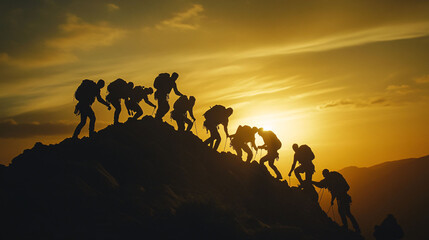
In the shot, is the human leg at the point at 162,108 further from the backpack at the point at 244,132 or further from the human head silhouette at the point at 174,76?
the backpack at the point at 244,132

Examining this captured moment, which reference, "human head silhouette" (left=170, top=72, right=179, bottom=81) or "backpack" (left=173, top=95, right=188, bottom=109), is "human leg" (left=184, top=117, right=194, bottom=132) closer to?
"backpack" (left=173, top=95, right=188, bottom=109)

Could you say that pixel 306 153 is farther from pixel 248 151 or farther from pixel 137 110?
pixel 137 110

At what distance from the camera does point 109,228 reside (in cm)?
1139

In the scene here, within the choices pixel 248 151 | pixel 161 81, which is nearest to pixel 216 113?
pixel 248 151

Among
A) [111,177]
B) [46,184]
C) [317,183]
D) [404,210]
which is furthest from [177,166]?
[404,210]

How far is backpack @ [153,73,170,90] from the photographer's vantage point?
19188 mm

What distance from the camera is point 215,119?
1998 cm

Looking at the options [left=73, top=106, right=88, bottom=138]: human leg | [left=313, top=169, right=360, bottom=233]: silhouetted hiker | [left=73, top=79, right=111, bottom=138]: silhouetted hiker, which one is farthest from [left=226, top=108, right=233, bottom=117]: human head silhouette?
[left=73, top=106, right=88, bottom=138]: human leg

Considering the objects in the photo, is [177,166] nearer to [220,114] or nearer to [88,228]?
[220,114]

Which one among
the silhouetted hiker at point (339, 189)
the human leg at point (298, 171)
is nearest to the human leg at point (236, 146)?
the human leg at point (298, 171)

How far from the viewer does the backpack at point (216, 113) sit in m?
20.0

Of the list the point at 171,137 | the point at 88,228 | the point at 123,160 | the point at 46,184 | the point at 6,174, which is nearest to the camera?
the point at 88,228

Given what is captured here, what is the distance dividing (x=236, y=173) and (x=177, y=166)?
388cm

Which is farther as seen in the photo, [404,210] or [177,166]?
[404,210]
